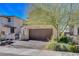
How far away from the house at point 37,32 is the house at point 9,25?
0.29 feet

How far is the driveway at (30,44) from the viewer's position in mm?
6391

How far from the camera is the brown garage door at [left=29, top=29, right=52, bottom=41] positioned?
638cm

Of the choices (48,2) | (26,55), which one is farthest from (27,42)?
(48,2)

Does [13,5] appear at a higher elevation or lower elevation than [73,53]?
higher

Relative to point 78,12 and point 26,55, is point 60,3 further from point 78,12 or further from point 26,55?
point 26,55

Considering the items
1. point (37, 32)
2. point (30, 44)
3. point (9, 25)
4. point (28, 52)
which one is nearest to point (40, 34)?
point (37, 32)

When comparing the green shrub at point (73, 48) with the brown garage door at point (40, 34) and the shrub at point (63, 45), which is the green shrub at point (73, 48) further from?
the brown garage door at point (40, 34)

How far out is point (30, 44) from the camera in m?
6.40

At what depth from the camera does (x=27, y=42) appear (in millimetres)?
6387

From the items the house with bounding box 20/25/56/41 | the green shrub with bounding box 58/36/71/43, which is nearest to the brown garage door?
the house with bounding box 20/25/56/41

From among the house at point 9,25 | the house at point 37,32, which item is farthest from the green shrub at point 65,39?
the house at point 9,25

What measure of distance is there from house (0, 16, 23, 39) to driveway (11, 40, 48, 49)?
0.17 m

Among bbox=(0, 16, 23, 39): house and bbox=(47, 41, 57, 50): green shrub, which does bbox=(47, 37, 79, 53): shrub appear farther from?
bbox=(0, 16, 23, 39): house

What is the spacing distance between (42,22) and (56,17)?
21cm
